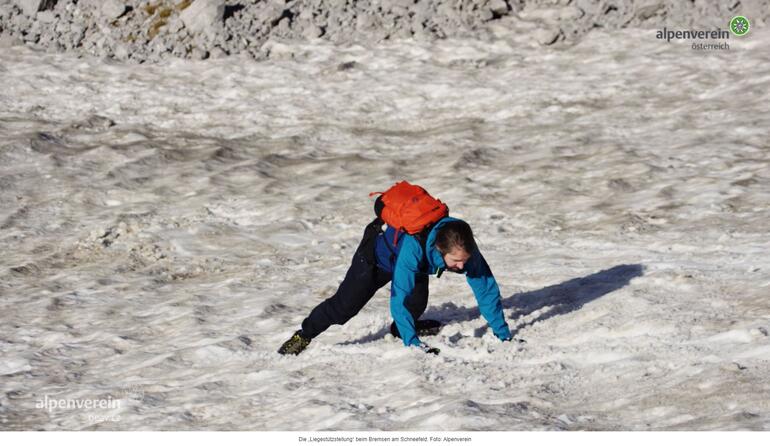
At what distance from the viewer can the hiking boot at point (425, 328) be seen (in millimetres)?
7768

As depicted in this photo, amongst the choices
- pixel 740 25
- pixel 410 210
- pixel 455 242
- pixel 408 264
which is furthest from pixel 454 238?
pixel 740 25

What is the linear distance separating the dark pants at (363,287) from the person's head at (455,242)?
660mm

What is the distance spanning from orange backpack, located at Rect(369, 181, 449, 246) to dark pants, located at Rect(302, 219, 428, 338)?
435 mm

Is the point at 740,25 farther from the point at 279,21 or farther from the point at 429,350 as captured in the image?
the point at 429,350

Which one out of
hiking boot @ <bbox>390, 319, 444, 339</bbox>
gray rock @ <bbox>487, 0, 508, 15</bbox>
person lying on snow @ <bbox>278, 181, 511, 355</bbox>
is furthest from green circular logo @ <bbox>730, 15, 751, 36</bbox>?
person lying on snow @ <bbox>278, 181, 511, 355</bbox>

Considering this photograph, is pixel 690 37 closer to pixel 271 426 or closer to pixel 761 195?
pixel 761 195

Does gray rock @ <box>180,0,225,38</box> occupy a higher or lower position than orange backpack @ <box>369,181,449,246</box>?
lower

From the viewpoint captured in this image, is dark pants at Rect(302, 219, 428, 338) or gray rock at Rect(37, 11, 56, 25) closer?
dark pants at Rect(302, 219, 428, 338)

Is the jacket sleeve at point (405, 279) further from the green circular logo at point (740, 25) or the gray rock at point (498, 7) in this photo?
the gray rock at point (498, 7)

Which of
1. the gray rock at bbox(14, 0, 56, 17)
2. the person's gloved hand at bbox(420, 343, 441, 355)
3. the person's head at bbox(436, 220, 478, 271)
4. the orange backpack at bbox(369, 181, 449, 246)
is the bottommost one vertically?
the person's gloved hand at bbox(420, 343, 441, 355)

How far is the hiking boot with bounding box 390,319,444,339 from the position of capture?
777cm

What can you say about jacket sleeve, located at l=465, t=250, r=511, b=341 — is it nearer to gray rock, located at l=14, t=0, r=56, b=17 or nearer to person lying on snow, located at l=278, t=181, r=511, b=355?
person lying on snow, located at l=278, t=181, r=511, b=355

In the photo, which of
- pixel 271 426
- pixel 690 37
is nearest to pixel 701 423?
pixel 271 426

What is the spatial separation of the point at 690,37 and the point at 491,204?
677 cm
